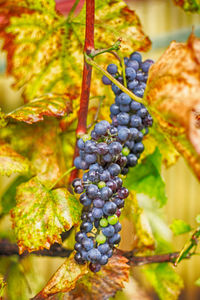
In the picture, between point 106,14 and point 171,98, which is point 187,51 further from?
point 106,14

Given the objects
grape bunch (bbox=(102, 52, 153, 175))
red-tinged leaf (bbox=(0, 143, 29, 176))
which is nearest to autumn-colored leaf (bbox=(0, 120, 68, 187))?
red-tinged leaf (bbox=(0, 143, 29, 176))

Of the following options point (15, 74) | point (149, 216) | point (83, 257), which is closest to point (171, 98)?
point (83, 257)

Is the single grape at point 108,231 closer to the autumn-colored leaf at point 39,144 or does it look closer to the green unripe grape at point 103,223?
the green unripe grape at point 103,223

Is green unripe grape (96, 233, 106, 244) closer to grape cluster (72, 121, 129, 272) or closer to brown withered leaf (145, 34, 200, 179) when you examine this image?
grape cluster (72, 121, 129, 272)

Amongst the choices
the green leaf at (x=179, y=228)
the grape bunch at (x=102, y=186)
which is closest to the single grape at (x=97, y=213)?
the grape bunch at (x=102, y=186)

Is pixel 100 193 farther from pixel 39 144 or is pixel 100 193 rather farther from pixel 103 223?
pixel 39 144

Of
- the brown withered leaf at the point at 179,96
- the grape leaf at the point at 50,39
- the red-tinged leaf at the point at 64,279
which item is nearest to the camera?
the brown withered leaf at the point at 179,96
